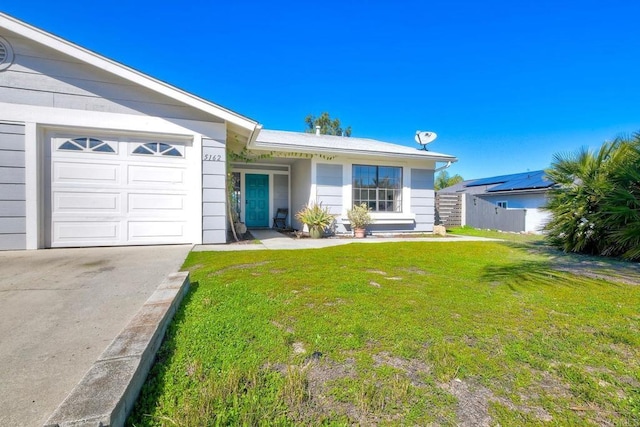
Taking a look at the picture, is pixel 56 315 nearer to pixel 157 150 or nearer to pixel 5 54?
pixel 157 150

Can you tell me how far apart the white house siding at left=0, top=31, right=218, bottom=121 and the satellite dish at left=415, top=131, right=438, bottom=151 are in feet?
30.5

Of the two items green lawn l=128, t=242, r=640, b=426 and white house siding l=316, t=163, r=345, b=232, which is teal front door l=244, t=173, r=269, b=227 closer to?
white house siding l=316, t=163, r=345, b=232

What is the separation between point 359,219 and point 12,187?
796cm

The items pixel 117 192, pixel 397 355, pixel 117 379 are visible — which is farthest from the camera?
pixel 117 192

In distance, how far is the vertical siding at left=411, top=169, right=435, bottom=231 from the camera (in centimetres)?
963

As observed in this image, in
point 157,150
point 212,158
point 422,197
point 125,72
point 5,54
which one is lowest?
point 422,197

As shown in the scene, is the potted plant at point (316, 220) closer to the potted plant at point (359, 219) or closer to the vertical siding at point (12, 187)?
the potted plant at point (359, 219)

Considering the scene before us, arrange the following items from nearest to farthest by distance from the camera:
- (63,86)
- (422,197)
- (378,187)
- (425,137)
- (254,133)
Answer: (63,86)
(254,133)
(378,187)
(422,197)
(425,137)

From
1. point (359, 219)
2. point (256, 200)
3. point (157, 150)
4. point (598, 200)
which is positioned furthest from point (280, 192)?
point (598, 200)

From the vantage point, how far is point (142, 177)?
6.07 meters

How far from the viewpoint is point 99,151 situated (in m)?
5.82

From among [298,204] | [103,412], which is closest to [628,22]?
[298,204]

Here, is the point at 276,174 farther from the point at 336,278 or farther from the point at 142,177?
the point at 336,278

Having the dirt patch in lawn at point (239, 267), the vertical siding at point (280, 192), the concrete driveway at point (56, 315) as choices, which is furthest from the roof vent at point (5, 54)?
the vertical siding at point (280, 192)
